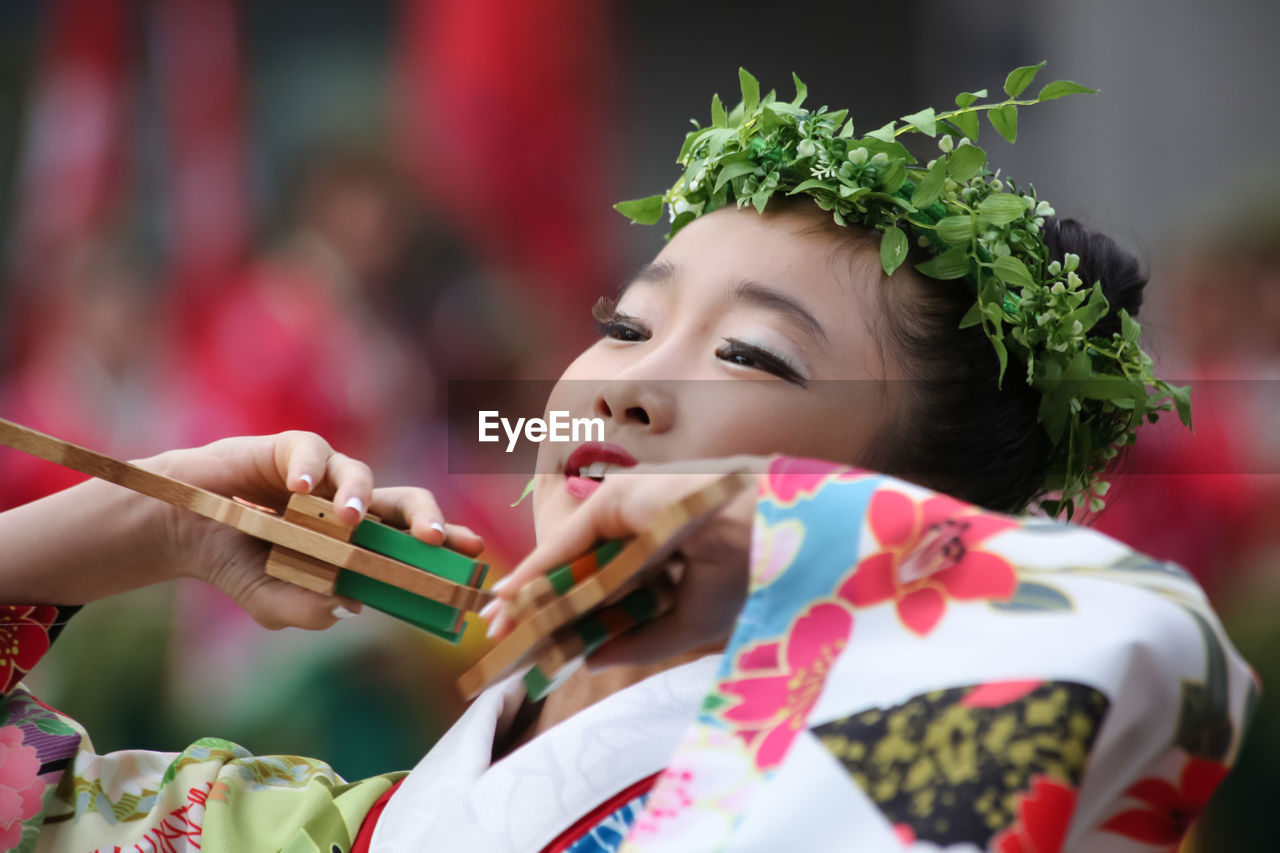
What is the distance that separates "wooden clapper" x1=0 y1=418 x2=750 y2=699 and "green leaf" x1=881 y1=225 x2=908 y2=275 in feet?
1.40

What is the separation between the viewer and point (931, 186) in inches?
39.3

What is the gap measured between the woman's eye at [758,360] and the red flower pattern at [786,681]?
0.35 meters

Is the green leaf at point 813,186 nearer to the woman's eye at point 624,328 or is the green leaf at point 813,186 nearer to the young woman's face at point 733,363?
the young woman's face at point 733,363

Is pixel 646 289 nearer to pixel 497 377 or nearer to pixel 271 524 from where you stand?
pixel 271 524

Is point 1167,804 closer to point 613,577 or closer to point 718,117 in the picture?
point 613,577

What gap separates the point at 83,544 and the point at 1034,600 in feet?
2.62

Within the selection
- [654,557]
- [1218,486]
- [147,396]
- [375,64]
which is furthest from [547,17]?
[654,557]

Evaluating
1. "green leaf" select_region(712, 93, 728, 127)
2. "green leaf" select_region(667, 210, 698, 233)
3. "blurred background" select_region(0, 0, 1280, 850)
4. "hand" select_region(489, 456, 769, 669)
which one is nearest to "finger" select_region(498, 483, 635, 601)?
"hand" select_region(489, 456, 769, 669)

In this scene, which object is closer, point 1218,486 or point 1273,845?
point 1273,845

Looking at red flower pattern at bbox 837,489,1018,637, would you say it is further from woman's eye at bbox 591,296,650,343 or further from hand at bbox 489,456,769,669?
woman's eye at bbox 591,296,650,343

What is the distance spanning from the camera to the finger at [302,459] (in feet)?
2.64

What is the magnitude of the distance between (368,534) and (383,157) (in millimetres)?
1989

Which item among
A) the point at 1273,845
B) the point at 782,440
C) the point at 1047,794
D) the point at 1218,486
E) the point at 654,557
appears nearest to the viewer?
the point at 1047,794

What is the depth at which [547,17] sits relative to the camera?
266 cm
